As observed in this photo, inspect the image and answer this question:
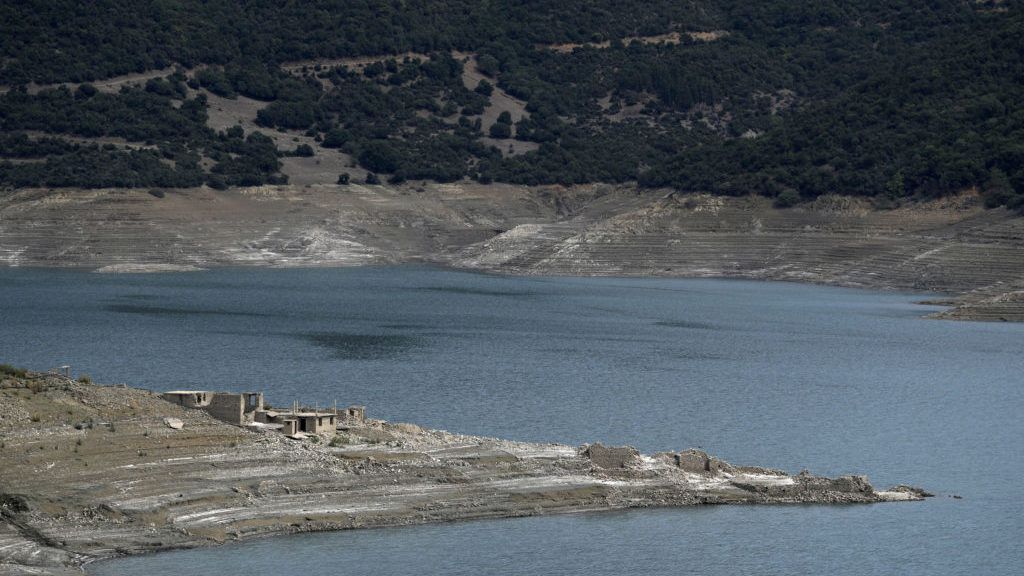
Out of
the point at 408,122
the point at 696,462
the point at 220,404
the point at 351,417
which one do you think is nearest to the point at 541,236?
the point at 408,122

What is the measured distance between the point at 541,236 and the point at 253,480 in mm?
106428

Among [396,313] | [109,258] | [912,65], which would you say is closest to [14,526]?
[396,313]

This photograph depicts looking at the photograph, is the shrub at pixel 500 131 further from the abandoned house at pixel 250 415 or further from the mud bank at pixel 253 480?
the abandoned house at pixel 250 415

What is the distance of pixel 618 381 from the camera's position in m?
76.7

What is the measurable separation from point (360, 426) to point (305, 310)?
187 ft

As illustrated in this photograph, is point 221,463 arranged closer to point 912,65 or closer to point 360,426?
point 360,426

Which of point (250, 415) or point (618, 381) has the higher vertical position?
point (250, 415)

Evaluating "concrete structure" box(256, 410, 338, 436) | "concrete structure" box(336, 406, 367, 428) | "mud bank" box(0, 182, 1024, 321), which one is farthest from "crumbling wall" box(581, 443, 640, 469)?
"mud bank" box(0, 182, 1024, 321)

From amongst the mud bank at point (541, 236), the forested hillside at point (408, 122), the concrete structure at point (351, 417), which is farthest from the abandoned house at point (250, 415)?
the forested hillside at point (408, 122)

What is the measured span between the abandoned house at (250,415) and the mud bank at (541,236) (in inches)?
3143

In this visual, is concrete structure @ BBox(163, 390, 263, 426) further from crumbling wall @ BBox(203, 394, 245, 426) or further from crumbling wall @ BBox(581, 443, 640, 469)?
crumbling wall @ BBox(581, 443, 640, 469)

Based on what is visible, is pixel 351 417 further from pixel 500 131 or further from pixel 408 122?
pixel 500 131

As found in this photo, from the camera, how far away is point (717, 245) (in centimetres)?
14250

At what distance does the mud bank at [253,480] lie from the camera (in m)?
41.4
